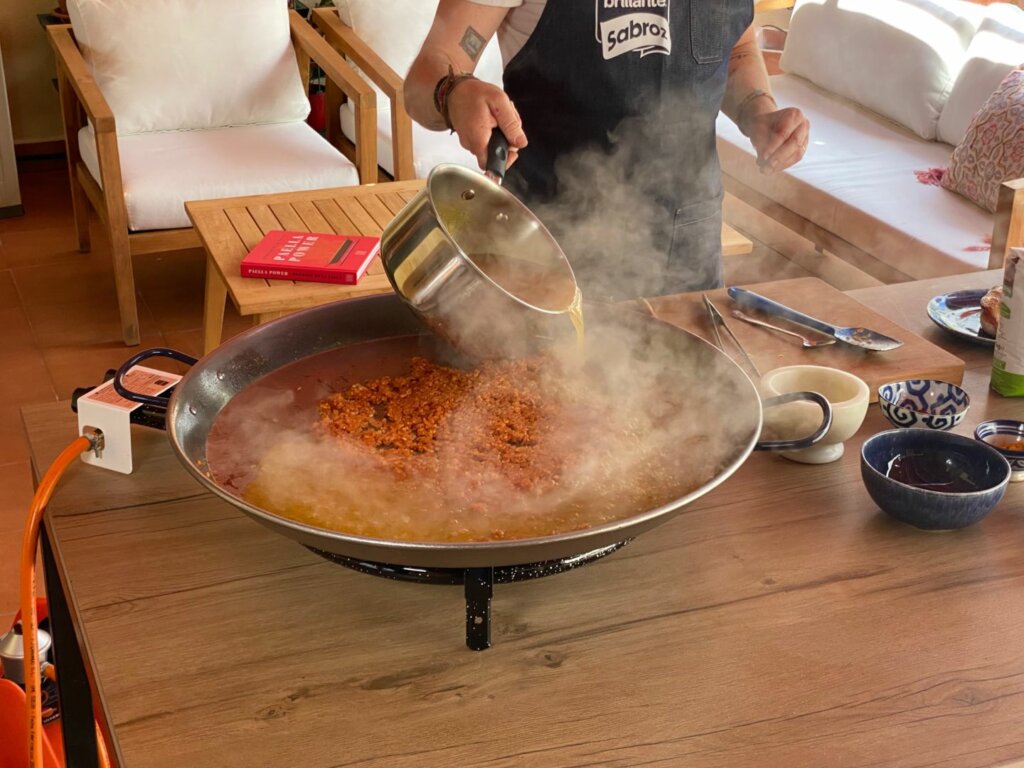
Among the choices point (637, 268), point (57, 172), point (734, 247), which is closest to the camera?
point (637, 268)

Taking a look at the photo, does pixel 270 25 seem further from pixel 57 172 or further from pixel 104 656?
pixel 104 656

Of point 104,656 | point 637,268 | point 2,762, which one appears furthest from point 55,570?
point 637,268

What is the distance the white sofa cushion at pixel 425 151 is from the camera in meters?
3.64

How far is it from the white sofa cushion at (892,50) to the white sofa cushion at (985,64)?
0.08 metres

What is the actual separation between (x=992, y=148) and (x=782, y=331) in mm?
2064

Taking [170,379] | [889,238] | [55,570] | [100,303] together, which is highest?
[170,379]

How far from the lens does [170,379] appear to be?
1.36 metres

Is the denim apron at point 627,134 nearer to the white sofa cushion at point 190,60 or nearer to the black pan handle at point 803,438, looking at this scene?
the black pan handle at point 803,438

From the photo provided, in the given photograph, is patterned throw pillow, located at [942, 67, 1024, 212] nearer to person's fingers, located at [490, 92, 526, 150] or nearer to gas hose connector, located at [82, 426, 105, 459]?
person's fingers, located at [490, 92, 526, 150]

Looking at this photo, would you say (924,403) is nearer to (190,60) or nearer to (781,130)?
(781,130)

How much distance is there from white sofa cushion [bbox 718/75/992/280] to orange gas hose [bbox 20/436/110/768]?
2.46m

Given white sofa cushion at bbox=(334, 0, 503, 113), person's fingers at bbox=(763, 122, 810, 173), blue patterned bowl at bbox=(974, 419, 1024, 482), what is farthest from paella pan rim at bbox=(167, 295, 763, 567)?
white sofa cushion at bbox=(334, 0, 503, 113)

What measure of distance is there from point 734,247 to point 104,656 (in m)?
2.20

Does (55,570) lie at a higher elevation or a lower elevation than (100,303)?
higher
